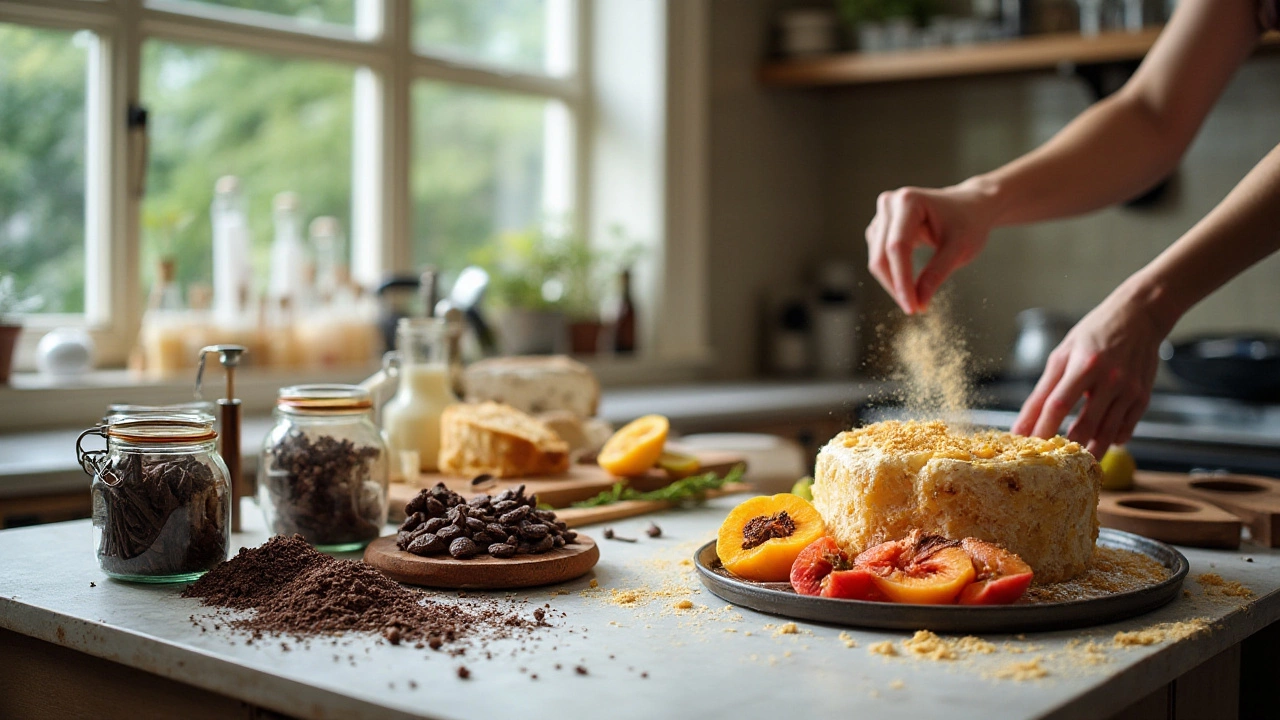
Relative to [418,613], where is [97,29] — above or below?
above

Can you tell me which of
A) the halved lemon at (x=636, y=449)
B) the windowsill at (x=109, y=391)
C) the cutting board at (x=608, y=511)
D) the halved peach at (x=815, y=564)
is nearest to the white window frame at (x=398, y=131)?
the windowsill at (x=109, y=391)

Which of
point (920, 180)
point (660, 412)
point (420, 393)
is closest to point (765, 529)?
point (420, 393)

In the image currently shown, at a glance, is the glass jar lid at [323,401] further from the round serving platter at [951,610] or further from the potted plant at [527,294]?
the potted plant at [527,294]

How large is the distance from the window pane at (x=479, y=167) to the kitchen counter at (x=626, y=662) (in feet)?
8.19

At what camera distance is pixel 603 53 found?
13.6 ft

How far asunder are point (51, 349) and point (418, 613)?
1.91m

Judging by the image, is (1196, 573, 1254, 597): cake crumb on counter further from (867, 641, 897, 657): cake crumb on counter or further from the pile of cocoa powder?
the pile of cocoa powder

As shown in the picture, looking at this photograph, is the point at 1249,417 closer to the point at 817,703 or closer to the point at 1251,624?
the point at 1251,624

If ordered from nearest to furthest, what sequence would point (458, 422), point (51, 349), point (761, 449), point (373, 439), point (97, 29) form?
point (373, 439), point (458, 422), point (761, 449), point (51, 349), point (97, 29)

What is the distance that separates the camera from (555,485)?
1.72m

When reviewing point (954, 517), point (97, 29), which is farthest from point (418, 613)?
point (97, 29)

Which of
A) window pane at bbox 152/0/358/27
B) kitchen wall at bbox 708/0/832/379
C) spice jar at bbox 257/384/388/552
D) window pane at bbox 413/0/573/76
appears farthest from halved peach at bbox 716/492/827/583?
kitchen wall at bbox 708/0/832/379

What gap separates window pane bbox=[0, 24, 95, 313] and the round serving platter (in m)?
2.25

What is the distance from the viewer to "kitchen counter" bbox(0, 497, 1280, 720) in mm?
876
